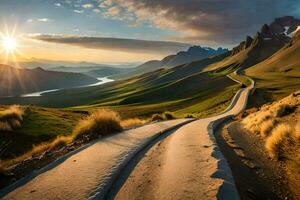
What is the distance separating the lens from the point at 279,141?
12.2m

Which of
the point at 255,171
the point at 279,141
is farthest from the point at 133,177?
the point at 279,141

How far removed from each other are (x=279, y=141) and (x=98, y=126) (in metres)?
10.3

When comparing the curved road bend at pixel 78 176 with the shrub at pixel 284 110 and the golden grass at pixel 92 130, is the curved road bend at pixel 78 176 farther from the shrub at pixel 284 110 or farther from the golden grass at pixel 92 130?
the shrub at pixel 284 110

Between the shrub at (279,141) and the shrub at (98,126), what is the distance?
31.1 feet

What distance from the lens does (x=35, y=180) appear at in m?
9.20

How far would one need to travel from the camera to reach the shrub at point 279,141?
1169 cm

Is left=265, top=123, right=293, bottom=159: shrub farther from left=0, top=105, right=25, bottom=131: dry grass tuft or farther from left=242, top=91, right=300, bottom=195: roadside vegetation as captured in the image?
left=0, top=105, right=25, bottom=131: dry grass tuft

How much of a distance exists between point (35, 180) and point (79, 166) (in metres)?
1.68

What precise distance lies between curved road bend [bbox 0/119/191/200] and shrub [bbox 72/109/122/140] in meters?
4.03

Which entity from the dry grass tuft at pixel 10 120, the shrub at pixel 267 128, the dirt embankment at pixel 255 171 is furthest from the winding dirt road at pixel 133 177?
the dry grass tuft at pixel 10 120

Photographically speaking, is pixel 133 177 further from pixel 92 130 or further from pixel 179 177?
pixel 92 130

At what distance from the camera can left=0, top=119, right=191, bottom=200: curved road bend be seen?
799cm

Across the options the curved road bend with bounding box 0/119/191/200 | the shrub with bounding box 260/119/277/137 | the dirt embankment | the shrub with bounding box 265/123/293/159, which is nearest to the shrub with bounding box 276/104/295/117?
the shrub with bounding box 260/119/277/137

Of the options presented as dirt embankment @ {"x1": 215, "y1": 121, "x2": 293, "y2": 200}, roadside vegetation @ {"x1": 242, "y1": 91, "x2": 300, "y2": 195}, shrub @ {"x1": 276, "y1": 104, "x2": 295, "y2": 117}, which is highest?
shrub @ {"x1": 276, "y1": 104, "x2": 295, "y2": 117}
